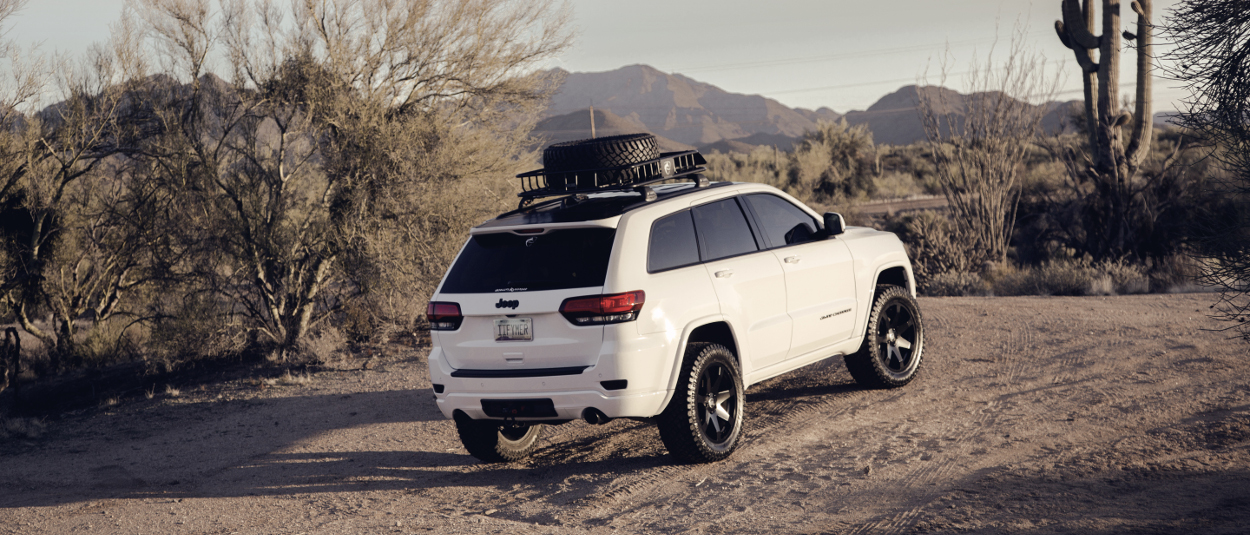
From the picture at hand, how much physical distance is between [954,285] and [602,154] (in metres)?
9.88

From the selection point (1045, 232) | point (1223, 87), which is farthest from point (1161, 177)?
point (1223, 87)

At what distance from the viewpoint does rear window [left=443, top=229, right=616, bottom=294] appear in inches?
219

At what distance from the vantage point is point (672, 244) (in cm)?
596

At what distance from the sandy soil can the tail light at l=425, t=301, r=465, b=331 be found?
1.07 metres

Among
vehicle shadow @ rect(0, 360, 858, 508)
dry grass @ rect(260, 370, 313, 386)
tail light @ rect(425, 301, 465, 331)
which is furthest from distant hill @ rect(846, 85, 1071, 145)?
tail light @ rect(425, 301, 465, 331)

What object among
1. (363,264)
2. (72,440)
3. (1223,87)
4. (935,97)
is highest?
(935,97)

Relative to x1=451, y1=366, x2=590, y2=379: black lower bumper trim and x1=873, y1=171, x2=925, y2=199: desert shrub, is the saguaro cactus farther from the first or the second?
x1=873, y1=171, x2=925, y2=199: desert shrub

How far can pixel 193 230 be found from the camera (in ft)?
41.4

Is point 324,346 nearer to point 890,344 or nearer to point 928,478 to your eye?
point 890,344

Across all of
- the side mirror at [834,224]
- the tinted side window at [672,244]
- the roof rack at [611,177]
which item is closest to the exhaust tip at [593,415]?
the tinted side window at [672,244]

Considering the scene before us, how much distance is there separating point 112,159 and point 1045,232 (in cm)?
1665

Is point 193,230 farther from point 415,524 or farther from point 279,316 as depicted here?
point 415,524

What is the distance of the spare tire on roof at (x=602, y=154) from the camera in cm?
679

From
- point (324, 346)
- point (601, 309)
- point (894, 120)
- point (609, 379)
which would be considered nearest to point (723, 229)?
point (601, 309)
